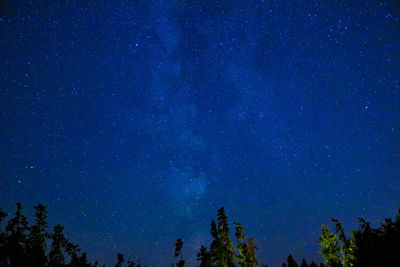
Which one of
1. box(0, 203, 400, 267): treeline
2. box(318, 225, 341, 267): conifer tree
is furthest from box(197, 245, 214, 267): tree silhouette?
box(318, 225, 341, 267): conifer tree

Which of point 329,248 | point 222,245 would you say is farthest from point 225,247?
point 329,248

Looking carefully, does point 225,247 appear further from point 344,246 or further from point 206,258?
point 344,246

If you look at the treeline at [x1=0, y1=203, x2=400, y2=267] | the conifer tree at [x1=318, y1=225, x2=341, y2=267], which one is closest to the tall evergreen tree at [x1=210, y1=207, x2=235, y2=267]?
the treeline at [x1=0, y1=203, x2=400, y2=267]

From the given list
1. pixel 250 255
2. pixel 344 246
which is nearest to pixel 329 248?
pixel 344 246

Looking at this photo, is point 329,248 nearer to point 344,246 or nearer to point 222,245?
point 344,246

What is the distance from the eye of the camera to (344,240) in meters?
40.5

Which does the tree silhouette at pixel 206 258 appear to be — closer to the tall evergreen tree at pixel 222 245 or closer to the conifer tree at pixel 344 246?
the tall evergreen tree at pixel 222 245

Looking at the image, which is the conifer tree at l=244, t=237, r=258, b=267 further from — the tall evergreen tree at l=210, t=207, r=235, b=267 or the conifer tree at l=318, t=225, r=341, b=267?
the conifer tree at l=318, t=225, r=341, b=267

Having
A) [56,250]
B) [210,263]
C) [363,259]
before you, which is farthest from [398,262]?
[56,250]

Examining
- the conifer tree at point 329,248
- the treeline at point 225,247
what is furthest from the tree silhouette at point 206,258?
the conifer tree at point 329,248

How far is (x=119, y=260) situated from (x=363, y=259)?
4450cm

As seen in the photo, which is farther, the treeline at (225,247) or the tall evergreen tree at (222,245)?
the tall evergreen tree at (222,245)

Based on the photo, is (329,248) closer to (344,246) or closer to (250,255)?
(344,246)

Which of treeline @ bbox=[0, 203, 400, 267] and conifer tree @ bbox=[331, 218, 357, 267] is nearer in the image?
treeline @ bbox=[0, 203, 400, 267]
